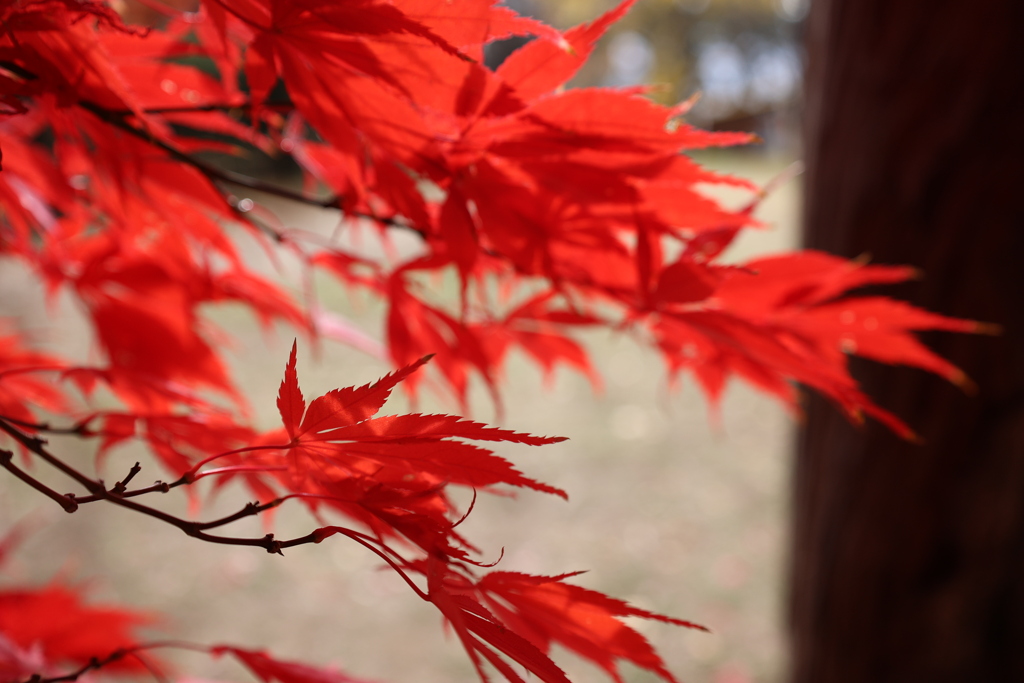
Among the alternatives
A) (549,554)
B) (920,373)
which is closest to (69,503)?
(920,373)

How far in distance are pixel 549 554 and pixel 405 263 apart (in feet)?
6.49

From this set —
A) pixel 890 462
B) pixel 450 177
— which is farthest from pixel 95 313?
pixel 890 462

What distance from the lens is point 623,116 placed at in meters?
0.37

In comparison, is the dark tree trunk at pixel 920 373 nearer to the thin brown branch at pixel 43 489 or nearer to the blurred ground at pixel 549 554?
the blurred ground at pixel 549 554

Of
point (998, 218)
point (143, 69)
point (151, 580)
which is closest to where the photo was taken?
point (143, 69)

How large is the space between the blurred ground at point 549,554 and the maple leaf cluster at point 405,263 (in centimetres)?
119

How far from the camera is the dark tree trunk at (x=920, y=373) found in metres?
0.81

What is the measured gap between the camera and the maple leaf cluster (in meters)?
0.31

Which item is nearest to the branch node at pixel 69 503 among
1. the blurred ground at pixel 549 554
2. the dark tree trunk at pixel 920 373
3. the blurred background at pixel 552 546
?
the dark tree trunk at pixel 920 373

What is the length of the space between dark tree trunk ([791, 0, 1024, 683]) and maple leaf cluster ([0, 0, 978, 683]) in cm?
35


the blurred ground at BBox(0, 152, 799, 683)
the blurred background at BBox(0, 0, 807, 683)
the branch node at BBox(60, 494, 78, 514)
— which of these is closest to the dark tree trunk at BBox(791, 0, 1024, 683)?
the blurred background at BBox(0, 0, 807, 683)

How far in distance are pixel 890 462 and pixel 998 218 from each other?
32cm

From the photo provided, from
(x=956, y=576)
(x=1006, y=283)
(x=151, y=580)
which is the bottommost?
(x=151, y=580)

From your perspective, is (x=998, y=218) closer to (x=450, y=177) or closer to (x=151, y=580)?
(x=450, y=177)
